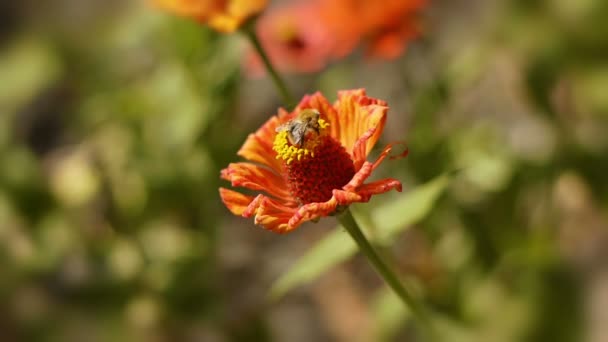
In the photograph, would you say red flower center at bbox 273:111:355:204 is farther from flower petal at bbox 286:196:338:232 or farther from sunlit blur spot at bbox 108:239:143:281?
sunlit blur spot at bbox 108:239:143:281

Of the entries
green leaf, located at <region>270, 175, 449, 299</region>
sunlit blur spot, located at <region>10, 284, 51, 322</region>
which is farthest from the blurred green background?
green leaf, located at <region>270, 175, 449, 299</region>

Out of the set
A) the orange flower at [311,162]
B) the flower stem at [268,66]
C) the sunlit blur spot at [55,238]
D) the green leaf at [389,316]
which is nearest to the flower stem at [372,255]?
the orange flower at [311,162]

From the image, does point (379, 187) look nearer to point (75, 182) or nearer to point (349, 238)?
point (349, 238)

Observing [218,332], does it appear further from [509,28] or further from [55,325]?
[509,28]

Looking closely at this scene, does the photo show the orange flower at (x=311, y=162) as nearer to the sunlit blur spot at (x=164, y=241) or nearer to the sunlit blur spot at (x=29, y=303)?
the sunlit blur spot at (x=164, y=241)

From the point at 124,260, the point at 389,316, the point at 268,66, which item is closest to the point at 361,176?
the point at 268,66

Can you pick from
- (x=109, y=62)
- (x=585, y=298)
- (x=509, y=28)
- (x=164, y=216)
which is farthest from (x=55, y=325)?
(x=509, y=28)

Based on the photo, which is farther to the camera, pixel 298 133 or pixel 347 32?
pixel 347 32
